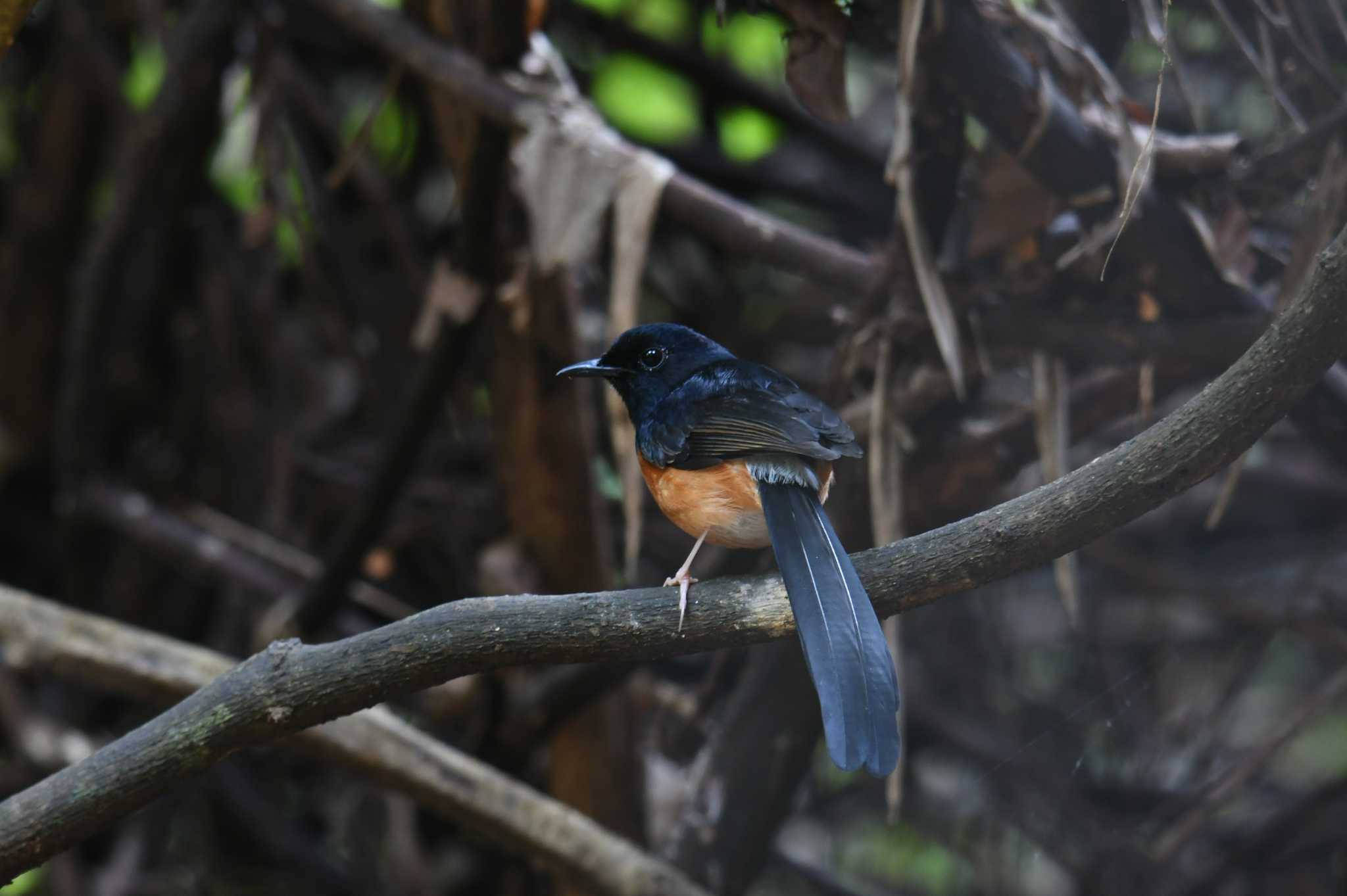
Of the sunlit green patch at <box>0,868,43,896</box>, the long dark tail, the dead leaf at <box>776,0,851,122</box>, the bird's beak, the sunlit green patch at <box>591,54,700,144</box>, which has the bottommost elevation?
the sunlit green patch at <box>0,868,43,896</box>

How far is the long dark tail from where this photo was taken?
1574 millimetres

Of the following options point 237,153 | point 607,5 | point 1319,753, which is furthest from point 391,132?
point 1319,753

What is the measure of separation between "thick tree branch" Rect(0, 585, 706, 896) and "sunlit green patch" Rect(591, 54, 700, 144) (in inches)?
117

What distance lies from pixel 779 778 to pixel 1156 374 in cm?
149

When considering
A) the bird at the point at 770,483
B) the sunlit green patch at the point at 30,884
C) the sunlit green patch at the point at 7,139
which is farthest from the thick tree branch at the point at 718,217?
the sunlit green patch at the point at 30,884

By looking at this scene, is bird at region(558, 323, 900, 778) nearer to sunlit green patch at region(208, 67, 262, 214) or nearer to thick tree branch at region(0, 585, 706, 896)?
thick tree branch at region(0, 585, 706, 896)

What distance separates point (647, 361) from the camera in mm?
2352

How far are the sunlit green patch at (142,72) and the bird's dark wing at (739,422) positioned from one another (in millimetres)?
3591

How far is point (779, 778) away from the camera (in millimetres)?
3525

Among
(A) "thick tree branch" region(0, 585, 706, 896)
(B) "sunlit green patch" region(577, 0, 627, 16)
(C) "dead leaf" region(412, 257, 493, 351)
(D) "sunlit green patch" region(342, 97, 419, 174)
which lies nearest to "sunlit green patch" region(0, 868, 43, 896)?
(A) "thick tree branch" region(0, 585, 706, 896)

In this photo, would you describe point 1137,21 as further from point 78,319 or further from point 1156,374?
point 78,319

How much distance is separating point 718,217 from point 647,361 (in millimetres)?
979

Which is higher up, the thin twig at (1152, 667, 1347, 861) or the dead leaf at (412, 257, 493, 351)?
the dead leaf at (412, 257, 493, 351)

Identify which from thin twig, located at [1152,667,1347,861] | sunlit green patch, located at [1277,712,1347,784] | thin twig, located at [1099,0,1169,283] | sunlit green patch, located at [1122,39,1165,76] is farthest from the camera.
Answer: sunlit green patch, located at [1277,712,1347,784]
